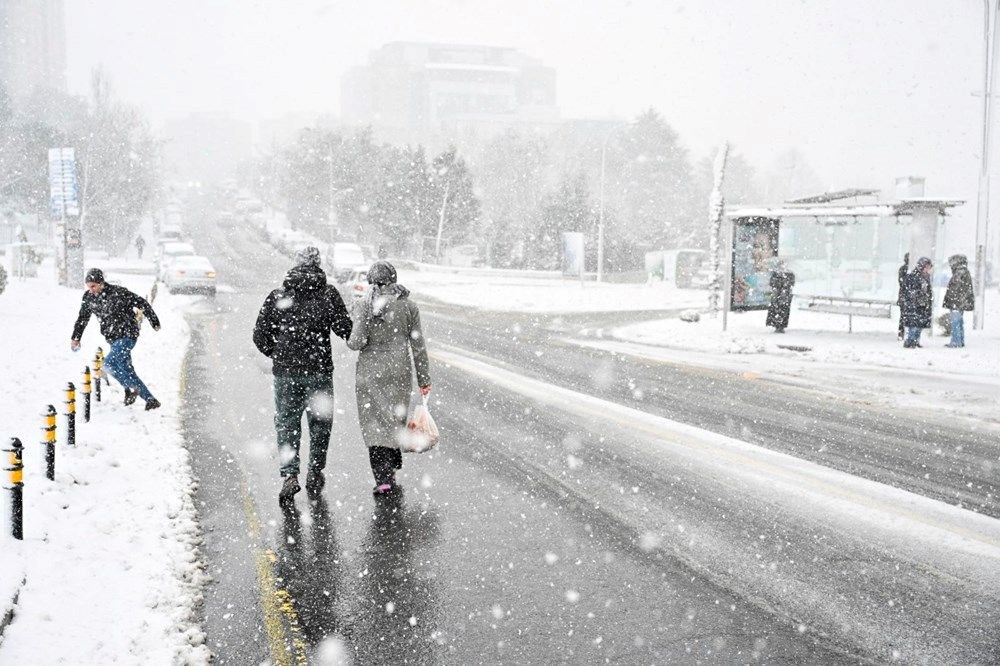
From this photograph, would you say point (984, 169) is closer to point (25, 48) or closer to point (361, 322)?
point (361, 322)

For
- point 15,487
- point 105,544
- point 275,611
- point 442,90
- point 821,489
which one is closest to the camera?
point 275,611

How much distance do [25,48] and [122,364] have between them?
701ft

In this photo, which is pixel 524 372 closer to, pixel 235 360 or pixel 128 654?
pixel 235 360

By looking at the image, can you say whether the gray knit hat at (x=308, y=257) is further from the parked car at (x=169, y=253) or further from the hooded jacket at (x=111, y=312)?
the parked car at (x=169, y=253)

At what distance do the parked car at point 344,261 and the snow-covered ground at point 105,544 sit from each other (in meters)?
28.2

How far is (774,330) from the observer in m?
19.6

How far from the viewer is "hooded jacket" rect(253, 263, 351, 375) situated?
20.7ft

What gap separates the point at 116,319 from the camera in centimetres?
949

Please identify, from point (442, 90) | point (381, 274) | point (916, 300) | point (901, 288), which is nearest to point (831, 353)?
point (916, 300)

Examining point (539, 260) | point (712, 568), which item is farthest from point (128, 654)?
point (539, 260)

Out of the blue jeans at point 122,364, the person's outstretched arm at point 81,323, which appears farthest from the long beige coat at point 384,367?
the person's outstretched arm at point 81,323

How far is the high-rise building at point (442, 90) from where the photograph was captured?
154 meters

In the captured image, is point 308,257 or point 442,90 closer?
point 308,257

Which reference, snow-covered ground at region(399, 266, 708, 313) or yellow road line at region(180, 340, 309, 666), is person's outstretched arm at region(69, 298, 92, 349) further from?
snow-covered ground at region(399, 266, 708, 313)
